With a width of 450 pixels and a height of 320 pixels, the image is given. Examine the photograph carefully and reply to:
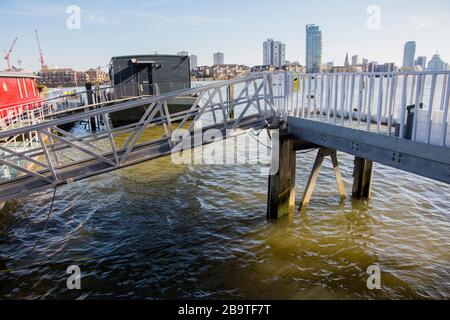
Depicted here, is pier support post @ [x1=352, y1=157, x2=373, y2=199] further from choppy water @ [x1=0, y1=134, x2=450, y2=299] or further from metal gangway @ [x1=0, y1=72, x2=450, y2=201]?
metal gangway @ [x1=0, y1=72, x2=450, y2=201]

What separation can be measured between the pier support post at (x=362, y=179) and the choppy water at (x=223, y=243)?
366 millimetres

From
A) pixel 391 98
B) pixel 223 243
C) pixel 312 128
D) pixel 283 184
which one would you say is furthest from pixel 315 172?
pixel 391 98

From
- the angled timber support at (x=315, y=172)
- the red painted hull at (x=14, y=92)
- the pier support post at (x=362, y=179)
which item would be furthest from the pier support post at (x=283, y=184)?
the red painted hull at (x=14, y=92)

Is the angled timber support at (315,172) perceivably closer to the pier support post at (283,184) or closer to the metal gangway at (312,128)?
the pier support post at (283,184)

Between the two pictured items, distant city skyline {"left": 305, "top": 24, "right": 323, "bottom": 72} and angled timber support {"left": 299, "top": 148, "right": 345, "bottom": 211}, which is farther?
distant city skyline {"left": 305, "top": 24, "right": 323, "bottom": 72}

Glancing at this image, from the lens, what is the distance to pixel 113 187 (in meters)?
13.4

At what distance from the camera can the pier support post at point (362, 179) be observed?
35.5 feet

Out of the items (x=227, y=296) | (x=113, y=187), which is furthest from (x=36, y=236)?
(x=227, y=296)

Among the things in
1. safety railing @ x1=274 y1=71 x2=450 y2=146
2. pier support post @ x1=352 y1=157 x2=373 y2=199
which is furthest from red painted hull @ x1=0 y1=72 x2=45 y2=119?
pier support post @ x1=352 y1=157 x2=373 y2=199

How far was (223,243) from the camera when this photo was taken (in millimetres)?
8836

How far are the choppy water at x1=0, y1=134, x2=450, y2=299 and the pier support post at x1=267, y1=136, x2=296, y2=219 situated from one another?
14.2 inches

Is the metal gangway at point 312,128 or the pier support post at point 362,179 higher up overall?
the metal gangway at point 312,128

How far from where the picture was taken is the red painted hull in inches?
705

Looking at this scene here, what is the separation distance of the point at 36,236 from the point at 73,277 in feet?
9.08
